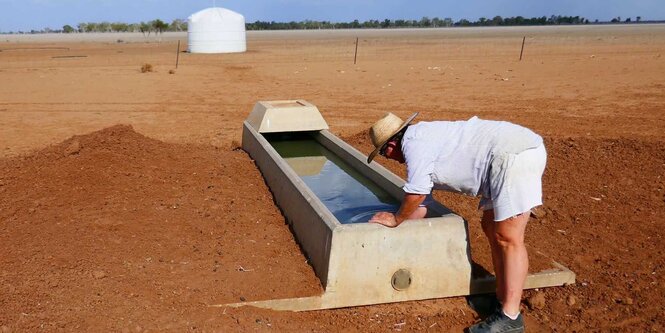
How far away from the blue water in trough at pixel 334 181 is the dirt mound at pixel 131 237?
1.87ft

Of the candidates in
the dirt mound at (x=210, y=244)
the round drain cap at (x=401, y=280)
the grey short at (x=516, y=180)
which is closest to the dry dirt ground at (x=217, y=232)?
the dirt mound at (x=210, y=244)

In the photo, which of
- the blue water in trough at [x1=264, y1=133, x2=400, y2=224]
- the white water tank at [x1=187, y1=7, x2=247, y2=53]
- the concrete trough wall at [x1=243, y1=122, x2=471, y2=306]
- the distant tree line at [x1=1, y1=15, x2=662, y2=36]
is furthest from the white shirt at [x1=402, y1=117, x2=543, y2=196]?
the distant tree line at [x1=1, y1=15, x2=662, y2=36]

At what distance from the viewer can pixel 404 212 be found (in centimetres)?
393

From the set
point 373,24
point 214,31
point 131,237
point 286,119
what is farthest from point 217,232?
point 373,24

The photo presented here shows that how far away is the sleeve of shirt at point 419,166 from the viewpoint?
3686mm

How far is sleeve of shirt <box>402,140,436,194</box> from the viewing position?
3.69 metres

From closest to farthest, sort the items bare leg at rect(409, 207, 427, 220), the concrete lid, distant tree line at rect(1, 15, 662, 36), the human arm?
the human arm, bare leg at rect(409, 207, 427, 220), the concrete lid, distant tree line at rect(1, 15, 662, 36)

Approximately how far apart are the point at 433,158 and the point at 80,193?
3.67 meters

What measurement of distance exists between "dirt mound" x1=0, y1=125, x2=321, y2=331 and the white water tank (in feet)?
92.3

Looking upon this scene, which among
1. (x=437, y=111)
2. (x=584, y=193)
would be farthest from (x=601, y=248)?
(x=437, y=111)

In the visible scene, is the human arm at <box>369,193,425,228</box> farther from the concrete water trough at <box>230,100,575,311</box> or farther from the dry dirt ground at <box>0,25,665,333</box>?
the dry dirt ground at <box>0,25,665,333</box>

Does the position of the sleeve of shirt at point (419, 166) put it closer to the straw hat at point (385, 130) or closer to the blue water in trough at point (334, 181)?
the straw hat at point (385, 130)

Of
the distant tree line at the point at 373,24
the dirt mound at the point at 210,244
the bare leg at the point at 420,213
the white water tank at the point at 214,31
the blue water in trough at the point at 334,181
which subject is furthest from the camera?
the distant tree line at the point at 373,24

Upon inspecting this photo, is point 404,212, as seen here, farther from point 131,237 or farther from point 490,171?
point 131,237
